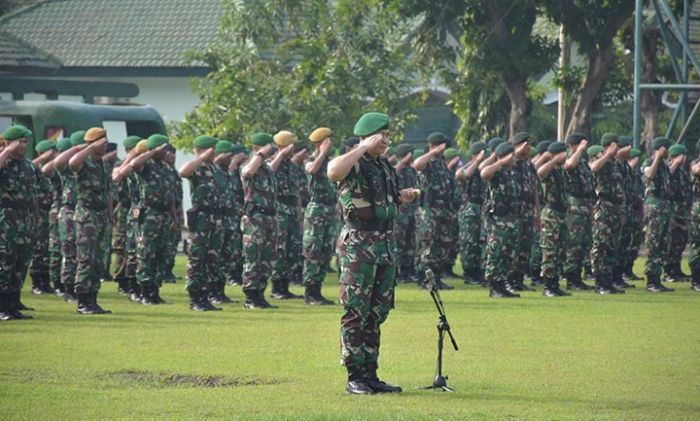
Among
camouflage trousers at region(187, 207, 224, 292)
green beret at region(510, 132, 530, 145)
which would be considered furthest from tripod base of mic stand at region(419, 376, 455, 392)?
green beret at region(510, 132, 530, 145)

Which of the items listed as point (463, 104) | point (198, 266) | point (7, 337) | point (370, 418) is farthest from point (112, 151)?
point (463, 104)

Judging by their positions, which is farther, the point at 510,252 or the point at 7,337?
the point at 510,252

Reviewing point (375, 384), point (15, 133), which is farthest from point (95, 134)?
point (375, 384)

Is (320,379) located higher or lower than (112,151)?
lower

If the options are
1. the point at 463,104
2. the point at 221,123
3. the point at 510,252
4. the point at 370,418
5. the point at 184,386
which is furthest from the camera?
the point at 463,104

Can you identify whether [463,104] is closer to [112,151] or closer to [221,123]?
[221,123]

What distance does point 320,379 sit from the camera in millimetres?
12250

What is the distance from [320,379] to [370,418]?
83.1 inches

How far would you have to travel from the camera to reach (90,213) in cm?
1691

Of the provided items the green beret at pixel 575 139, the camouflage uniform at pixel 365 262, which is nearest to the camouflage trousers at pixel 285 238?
the green beret at pixel 575 139

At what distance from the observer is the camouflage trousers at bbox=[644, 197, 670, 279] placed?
2078cm

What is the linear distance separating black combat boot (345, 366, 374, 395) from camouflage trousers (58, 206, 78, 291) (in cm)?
673

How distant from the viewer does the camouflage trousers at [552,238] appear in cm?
1972

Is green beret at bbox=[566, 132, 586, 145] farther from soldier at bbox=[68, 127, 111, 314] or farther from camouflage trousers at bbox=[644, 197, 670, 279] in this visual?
soldier at bbox=[68, 127, 111, 314]
